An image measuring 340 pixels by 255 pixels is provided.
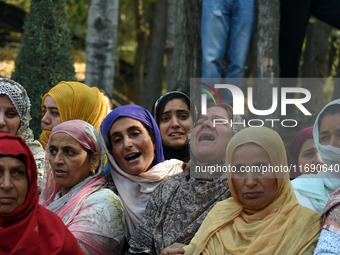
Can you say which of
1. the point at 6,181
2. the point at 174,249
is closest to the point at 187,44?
the point at 174,249

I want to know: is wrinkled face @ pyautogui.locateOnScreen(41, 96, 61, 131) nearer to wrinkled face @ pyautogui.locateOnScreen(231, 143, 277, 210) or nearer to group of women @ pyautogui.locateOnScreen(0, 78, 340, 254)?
group of women @ pyautogui.locateOnScreen(0, 78, 340, 254)

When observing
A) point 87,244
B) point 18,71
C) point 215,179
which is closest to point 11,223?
point 87,244

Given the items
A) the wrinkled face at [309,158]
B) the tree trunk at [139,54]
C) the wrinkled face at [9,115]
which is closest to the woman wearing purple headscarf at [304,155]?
the wrinkled face at [309,158]

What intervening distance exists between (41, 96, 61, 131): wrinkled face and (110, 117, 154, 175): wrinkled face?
3.23 ft

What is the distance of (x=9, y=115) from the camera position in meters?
5.59

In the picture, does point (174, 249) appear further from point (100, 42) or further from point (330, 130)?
point (100, 42)

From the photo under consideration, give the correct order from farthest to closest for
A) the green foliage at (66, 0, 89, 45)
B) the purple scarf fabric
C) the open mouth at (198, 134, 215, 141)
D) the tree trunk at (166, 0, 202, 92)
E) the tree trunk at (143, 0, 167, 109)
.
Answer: the green foliage at (66, 0, 89, 45), the tree trunk at (143, 0, 167, 109), the tree trunk at (166, 0, 202, 92), the purple scarf fabric, the open mouth at (198, 134, 215, 141)

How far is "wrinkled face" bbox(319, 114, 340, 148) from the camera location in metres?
4.61

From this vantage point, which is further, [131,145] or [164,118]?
[164,118]

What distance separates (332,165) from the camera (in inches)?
Answer: 180

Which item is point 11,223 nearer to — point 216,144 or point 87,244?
point 87,244

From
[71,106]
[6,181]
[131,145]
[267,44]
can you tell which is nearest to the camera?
[6,181]

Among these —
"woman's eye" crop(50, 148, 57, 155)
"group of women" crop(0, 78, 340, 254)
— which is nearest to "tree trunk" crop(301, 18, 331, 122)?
"group of women" crop(0, 78, 340, 254)

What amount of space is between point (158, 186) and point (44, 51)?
3.54 metres
